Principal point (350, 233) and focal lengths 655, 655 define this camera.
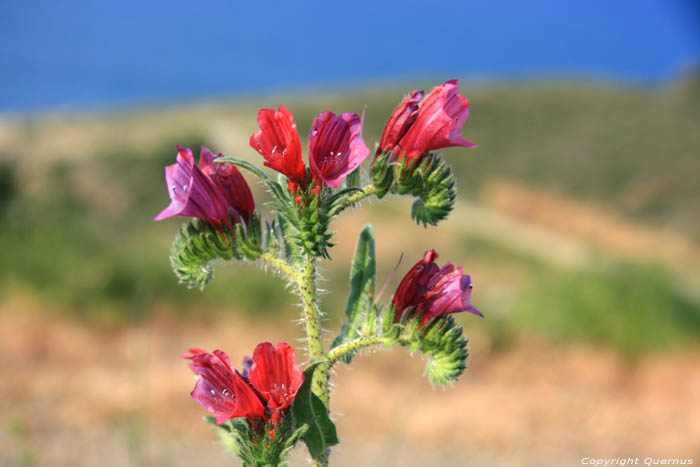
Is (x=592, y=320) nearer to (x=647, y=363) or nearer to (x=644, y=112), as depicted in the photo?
(x=647, y=363)

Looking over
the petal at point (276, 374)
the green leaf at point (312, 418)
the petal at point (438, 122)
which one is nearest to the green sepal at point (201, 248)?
the petal at point (276, 374)

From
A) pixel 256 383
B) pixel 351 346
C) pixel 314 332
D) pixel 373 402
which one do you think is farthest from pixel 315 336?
pixel 373 402

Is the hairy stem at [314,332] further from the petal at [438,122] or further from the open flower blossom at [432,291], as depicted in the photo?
the petal at [438,122]

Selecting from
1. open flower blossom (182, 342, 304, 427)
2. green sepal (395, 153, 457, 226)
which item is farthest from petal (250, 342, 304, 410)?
green sepal (395, 153, 457, 226)

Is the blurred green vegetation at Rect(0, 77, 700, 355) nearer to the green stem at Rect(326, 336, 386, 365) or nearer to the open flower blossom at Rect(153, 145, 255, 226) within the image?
the open flower blossom at Rect(153, 145, 255, 226)

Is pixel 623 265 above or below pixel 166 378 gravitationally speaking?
above

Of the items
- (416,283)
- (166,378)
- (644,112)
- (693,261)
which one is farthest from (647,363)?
(644,112)
